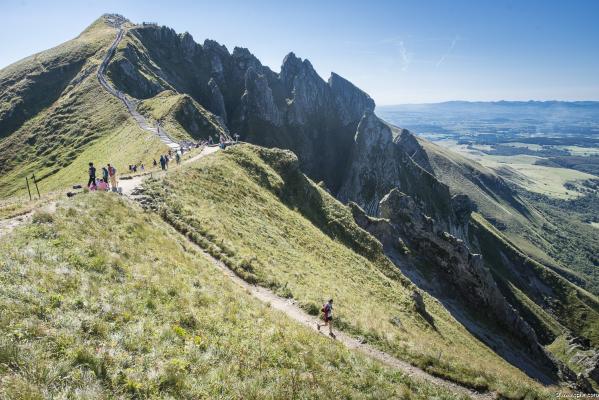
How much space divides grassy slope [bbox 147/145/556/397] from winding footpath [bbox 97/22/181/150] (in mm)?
22796

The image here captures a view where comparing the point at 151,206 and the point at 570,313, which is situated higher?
the point at 151,206

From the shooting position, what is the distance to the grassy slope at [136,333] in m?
10.7

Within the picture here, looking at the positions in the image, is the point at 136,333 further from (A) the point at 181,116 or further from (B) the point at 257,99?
(B) the point at 257,99

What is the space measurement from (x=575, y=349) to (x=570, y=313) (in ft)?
199

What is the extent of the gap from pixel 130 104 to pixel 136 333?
333 ft

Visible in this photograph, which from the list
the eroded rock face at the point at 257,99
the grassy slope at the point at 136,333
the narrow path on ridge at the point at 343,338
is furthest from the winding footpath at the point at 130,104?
the eroded rock face at the point at 257,99

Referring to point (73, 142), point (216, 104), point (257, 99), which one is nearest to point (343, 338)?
point (73, 142)

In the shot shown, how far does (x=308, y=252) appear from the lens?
4141cm

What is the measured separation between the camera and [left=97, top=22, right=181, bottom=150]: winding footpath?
75512 millimetres

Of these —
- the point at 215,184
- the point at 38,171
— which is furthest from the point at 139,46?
the point at 215,184

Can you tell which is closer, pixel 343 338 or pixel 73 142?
pixel 343 338

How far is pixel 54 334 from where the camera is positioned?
37.7 ft

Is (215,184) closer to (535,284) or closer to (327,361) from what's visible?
(327,361)

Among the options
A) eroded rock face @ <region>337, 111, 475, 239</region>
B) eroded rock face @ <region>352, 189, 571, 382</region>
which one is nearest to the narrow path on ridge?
eroded rock face @ <region>352, 189, 571, 382</region>
